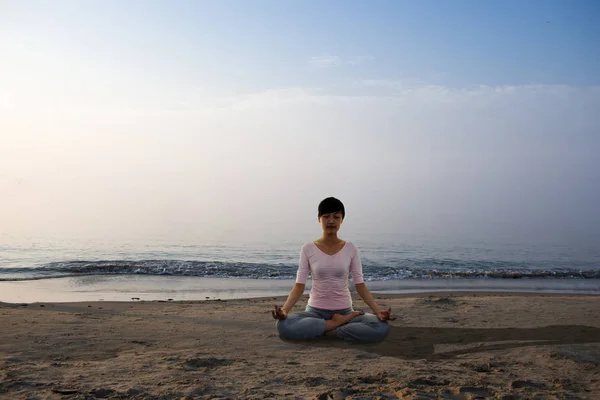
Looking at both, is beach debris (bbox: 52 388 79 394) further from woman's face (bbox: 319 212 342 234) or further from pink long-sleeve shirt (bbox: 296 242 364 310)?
woman's face (bbox: 319 212 342 234)

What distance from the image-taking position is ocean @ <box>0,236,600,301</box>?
15.4 meters

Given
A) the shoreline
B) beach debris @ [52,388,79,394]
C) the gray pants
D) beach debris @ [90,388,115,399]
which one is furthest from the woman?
the shoreline

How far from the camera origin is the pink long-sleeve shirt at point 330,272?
6.00 metres

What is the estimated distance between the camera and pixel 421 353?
5758 mm

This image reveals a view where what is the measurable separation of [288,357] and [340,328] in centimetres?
91

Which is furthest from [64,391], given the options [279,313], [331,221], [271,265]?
[271,265]

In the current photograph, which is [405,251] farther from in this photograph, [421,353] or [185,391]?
[185,391]

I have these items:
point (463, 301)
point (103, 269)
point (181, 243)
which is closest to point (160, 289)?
point (103, 269)

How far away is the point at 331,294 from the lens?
6.22 m

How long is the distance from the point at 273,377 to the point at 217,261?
53.7 feet

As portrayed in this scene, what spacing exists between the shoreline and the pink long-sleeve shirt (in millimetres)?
6515

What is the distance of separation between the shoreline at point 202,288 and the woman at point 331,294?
6.48 meters

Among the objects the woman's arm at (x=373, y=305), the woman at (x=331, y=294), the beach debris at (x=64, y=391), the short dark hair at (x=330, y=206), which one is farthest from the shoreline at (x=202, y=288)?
the beach debris at (x=64, y=391)

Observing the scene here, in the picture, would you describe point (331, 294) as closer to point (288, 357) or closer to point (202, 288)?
point (288, 357)
